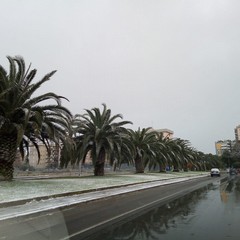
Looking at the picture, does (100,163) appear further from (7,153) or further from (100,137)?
(7,153)

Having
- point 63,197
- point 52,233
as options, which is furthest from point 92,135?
point 52,233

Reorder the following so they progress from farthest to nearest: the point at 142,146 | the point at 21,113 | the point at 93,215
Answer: the point at 142,146
the point at 21,113
the point at 93,215

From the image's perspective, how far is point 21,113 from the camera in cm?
2306

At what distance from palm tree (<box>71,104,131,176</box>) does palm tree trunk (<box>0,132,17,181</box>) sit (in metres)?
12.3

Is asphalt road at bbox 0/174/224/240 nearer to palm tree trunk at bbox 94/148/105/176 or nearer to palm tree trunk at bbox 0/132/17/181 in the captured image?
palm tree trunk at bbox 0/132/17/181

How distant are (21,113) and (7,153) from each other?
8.42 ft

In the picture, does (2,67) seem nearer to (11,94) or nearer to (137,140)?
(11,94)

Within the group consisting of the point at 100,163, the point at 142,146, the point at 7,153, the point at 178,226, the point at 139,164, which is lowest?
the point at 178,226

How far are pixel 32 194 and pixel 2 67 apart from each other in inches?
348

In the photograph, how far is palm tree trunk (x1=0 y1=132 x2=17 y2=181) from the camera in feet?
76.0

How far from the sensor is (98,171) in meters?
38.8

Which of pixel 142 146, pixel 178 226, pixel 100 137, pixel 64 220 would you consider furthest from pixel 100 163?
pixel 178 226

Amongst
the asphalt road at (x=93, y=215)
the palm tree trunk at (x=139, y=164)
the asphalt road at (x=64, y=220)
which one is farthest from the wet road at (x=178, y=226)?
the palm tree trunk at (x=139, y=164)

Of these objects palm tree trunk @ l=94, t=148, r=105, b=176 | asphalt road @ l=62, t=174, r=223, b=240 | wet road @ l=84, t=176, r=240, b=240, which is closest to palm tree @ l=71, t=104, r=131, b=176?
palm tree trunk @ l=94, t=148, r=105, b=176
